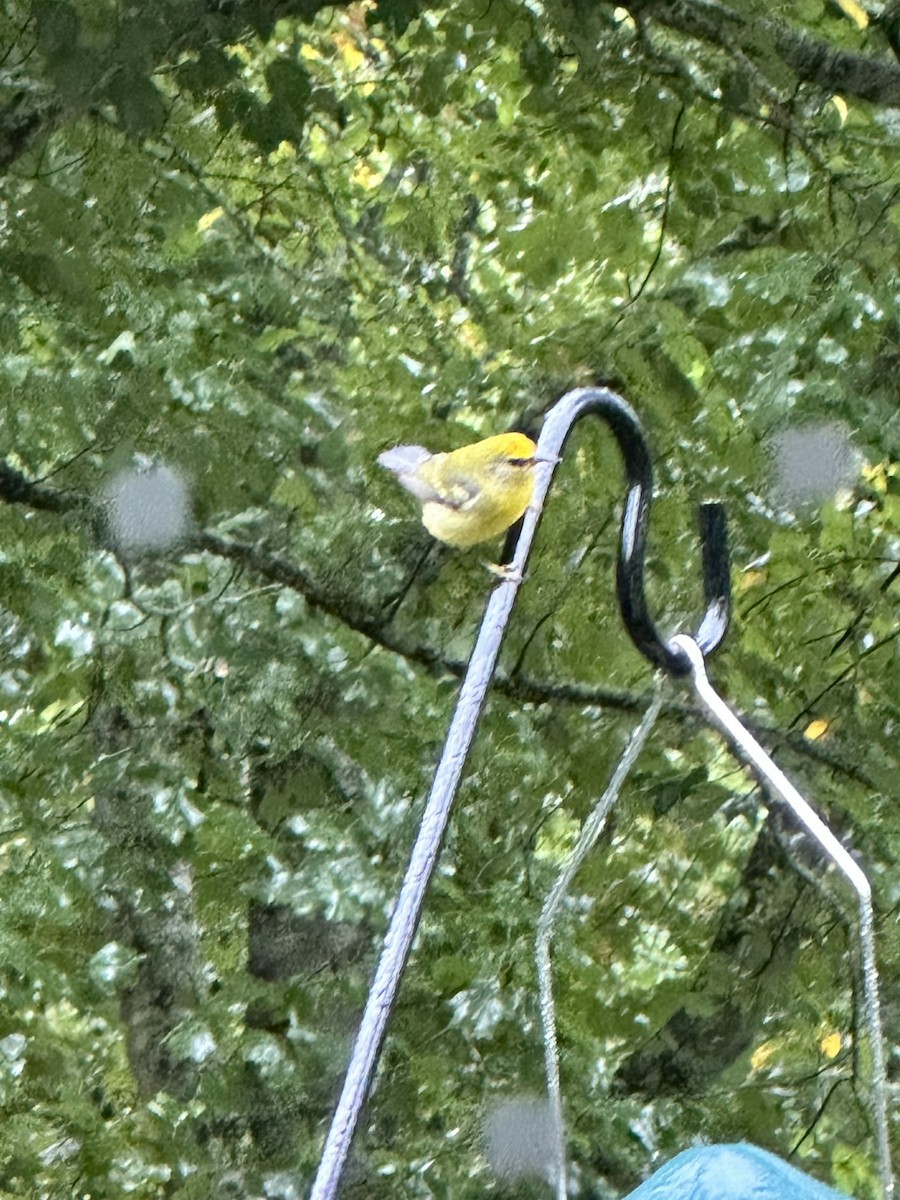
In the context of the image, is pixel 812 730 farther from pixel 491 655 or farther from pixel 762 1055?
pixel 491 655

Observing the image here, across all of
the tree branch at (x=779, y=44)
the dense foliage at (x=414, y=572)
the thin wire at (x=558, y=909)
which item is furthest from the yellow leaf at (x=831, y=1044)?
the tree branch at (x=779, y=44)

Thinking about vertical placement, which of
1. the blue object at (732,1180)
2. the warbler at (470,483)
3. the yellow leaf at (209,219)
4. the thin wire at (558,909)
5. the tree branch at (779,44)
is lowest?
the blue object at (732,1180)

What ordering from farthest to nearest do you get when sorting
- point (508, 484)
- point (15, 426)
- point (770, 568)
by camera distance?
1. point (770, 568)
2. point (15, 426)
3. point (508, 484)

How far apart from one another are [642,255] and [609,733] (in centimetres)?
45

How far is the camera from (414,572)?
1.05 metres

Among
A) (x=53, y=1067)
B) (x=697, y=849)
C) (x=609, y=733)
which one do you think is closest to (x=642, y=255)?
(x=609, y=733)

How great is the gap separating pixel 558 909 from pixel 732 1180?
24.1 inches

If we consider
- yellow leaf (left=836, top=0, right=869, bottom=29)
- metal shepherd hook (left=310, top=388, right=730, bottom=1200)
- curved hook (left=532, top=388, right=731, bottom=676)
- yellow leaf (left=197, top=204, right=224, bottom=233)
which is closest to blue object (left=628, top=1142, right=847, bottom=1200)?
metal shepherd hook (left=310, top=388, right=730, bottom=1200)

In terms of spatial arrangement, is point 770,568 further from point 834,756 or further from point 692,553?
point 834,756

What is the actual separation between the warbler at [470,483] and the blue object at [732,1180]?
1.57 feet

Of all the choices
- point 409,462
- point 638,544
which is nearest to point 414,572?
point 409,462

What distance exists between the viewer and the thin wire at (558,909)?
899 millimetres

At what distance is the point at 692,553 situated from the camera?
3.45ft

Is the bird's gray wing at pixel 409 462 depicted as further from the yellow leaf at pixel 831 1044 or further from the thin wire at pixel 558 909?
the yellow leaf at pixel 831 1044
